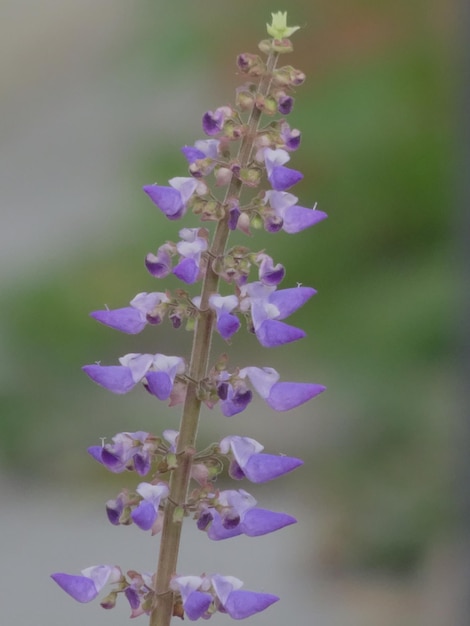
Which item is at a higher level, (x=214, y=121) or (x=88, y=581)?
(x=214, y=121)

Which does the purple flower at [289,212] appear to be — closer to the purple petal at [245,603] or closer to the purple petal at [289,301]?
the purple petal at [289,301]

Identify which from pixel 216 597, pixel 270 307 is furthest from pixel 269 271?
pixel 216 597

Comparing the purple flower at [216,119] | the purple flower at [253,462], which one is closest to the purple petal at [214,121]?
the purple flower at [216,119]

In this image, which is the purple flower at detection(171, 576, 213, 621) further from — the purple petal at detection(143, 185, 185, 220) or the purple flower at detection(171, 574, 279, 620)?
the purple petal at detection(143, 185, 185, 220)

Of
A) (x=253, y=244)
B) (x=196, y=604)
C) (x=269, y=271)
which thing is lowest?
(x=196, y=604)

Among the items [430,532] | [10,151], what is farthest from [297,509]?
[10,151]

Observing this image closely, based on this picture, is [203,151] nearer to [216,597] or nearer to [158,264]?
[158,264]
